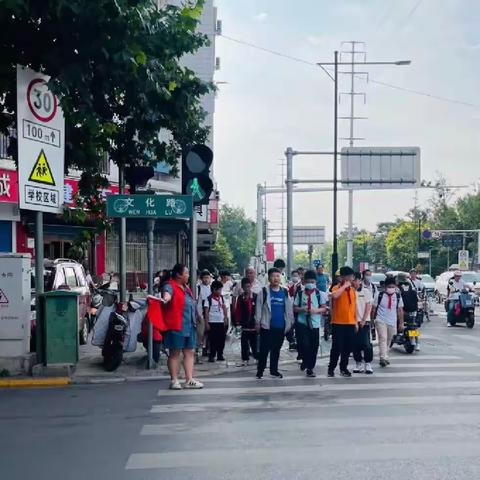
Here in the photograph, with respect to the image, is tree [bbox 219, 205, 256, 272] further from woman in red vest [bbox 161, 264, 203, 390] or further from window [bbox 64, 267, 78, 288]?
woman in red vest [bbox 161, 264, 203, 390]

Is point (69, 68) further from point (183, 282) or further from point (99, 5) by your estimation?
point (183, 282)

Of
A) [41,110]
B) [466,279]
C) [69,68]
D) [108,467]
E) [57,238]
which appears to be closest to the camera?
[108,467]

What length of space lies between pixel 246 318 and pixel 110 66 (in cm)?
533

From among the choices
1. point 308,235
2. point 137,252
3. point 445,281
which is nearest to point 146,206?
point 137,252

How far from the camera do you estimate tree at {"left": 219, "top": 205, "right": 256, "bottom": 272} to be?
105062mm

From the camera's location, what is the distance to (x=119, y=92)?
11.9 metres

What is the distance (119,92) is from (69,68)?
5.18ft

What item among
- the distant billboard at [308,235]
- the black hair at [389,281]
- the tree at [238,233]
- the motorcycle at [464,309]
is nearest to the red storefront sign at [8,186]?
the black hair at [389,281]

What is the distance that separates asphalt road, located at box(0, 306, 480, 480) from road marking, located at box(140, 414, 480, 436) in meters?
0.01

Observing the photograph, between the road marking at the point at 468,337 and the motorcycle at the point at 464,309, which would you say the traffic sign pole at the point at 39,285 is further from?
the motorcycle at the point at 464,309

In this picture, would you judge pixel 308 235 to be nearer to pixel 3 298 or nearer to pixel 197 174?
pixel 197 174

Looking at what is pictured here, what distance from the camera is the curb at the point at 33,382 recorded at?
1144 centimetres

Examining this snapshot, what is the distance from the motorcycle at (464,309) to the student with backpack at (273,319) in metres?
12.7

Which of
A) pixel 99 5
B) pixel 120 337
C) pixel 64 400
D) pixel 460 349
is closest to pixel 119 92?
pixel 99 5
